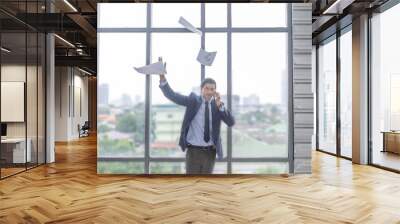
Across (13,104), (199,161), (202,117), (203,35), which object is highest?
(203,35)

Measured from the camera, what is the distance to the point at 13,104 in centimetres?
711

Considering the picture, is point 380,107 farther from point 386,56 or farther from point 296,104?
point 296,104

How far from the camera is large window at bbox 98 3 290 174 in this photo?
6352 millimetres

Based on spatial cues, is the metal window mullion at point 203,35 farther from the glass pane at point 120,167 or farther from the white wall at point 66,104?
the white wall at point 66,104

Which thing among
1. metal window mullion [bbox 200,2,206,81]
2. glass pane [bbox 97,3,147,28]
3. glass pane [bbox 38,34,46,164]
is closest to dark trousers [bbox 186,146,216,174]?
metal window mullion [bbox 200,2,206,81]

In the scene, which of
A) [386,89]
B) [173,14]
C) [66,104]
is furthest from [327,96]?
[66,104]

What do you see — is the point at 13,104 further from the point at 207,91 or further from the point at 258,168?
the point at 258,168

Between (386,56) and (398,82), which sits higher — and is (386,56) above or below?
above

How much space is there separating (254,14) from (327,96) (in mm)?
5390

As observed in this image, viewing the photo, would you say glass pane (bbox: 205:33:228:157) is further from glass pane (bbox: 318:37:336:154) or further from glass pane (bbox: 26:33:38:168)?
glass pane (bbox: 318:37:336:154)

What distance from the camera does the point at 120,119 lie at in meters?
6.44

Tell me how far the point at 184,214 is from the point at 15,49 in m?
4.64

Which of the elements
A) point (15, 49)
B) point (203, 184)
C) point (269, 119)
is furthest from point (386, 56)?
point (15, 49)

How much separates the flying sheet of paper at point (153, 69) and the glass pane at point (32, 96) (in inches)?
96.8
